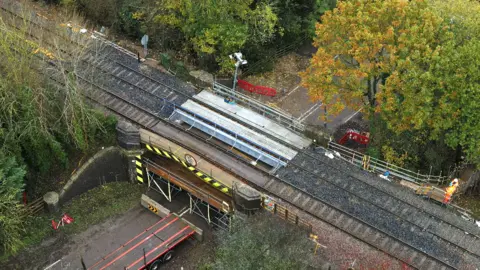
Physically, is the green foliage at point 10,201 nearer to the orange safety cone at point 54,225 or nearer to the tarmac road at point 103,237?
the tarmac road at point 103,237

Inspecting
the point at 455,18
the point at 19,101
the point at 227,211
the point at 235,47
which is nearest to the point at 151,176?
the point at 227,211

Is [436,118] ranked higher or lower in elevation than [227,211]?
higher

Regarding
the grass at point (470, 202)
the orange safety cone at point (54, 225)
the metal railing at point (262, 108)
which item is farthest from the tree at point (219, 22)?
the grass at point (470, 202)

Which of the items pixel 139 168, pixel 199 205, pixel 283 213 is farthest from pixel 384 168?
pixel 139 168

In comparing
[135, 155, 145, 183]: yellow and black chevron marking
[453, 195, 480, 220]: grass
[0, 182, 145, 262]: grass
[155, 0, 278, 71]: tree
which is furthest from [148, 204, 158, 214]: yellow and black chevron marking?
[453, 195, 480, 220]: grass

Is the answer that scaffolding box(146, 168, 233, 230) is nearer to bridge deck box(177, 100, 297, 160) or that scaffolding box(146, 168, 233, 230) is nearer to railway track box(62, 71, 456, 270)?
railway track box(62, 71, 456, 270)

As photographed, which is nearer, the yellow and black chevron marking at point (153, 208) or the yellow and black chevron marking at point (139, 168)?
the yellow and black chevron marking at point (153, 208)

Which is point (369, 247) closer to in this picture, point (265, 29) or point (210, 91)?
point (210, 91)
